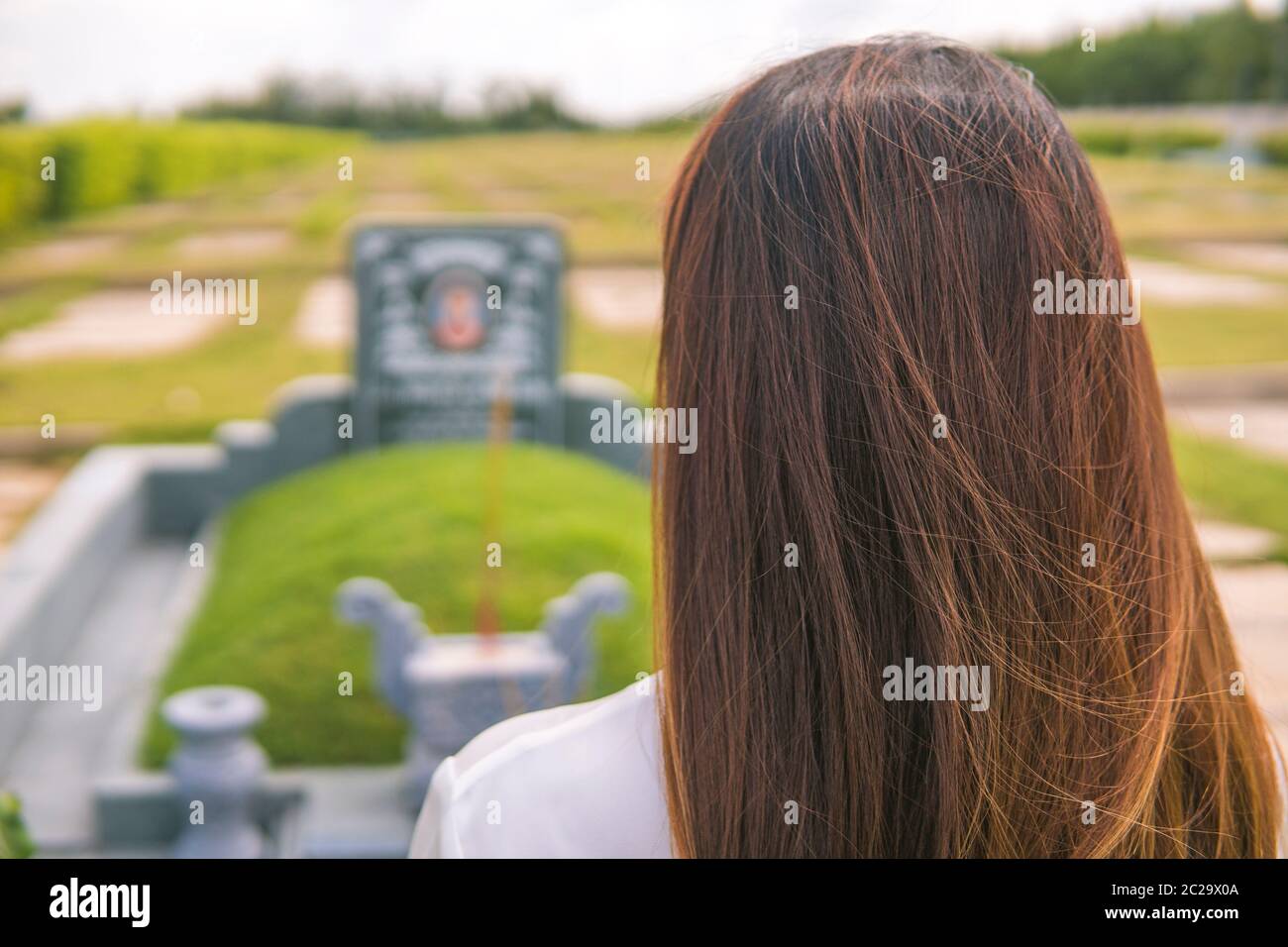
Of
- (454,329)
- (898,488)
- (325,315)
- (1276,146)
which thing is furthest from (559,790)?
(1276,146)

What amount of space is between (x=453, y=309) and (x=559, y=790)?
5.69 m

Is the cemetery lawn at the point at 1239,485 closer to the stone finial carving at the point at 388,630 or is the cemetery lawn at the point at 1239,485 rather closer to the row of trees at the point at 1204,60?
the stone finial carving at the point at 388,630

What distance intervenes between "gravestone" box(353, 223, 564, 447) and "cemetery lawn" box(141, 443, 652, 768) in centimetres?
19

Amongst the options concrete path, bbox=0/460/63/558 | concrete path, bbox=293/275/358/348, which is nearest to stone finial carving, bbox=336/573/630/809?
concrete path, bbox=0/460/63/558

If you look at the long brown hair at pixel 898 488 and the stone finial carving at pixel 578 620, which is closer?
the long brown hair at pixel 898 488

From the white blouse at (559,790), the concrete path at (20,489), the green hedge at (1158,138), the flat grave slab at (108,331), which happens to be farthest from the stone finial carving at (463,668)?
the green hedge at (1158,138)

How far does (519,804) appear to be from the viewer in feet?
3.05

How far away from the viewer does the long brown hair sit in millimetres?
946

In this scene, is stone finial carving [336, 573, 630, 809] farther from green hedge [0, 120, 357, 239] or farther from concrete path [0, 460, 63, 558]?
green hedge [0, 120, 357, 239]

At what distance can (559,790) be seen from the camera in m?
0.94

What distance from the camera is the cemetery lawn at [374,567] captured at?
4.19m

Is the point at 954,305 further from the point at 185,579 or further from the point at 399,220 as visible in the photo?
the point at 399,220

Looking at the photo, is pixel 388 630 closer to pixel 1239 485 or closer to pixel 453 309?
pixel 453 309

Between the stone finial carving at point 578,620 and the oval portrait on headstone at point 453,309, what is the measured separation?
9.83 feet
